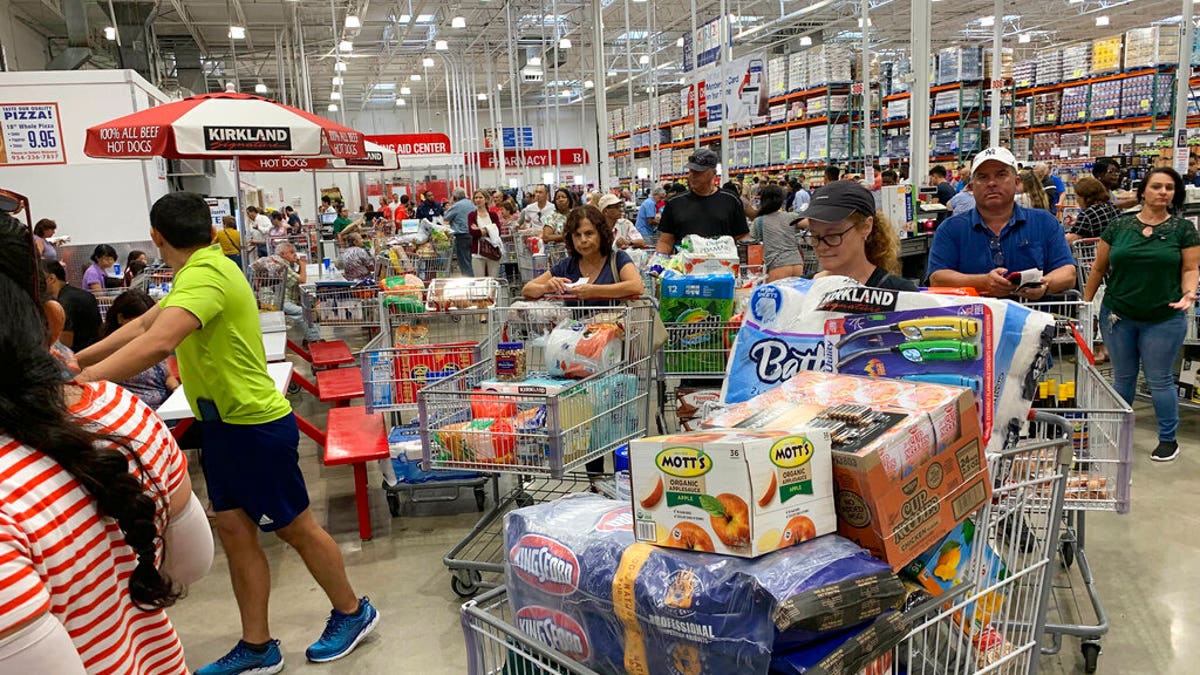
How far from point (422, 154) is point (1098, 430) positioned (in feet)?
91.9

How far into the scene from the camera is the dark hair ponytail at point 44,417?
46.9 inches

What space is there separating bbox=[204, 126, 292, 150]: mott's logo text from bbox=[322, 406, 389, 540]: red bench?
224 centimetres

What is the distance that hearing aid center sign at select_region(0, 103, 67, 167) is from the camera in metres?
11.7

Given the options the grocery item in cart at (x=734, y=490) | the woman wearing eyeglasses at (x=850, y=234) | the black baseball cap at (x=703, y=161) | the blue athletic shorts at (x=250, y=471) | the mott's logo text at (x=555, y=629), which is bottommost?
the blue athletic shorts at (x=250, y=471)

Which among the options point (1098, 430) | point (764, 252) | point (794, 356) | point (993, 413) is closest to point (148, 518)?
point (794, 356)

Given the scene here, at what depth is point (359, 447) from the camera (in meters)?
4.74

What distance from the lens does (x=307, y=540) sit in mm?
3338

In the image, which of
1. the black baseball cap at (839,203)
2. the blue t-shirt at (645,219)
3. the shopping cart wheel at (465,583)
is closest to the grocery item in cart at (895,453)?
the black baseball cap at (839,203)

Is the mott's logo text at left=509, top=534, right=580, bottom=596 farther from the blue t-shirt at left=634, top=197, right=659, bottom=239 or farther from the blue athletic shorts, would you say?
the blue t-shirt at left=634, top=197, right=659, bottom=239

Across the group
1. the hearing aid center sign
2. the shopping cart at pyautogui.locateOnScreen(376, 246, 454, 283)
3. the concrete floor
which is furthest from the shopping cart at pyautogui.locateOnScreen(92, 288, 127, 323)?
the hearing aid center sign

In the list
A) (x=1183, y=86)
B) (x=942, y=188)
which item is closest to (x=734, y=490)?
(x=1183, y=86)

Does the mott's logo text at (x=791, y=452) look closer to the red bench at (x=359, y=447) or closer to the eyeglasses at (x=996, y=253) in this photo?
the eyeglasses at (x=996, y=253)

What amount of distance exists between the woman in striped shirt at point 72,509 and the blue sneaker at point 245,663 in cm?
208

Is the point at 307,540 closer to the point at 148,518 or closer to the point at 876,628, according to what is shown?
the point at 148,518
